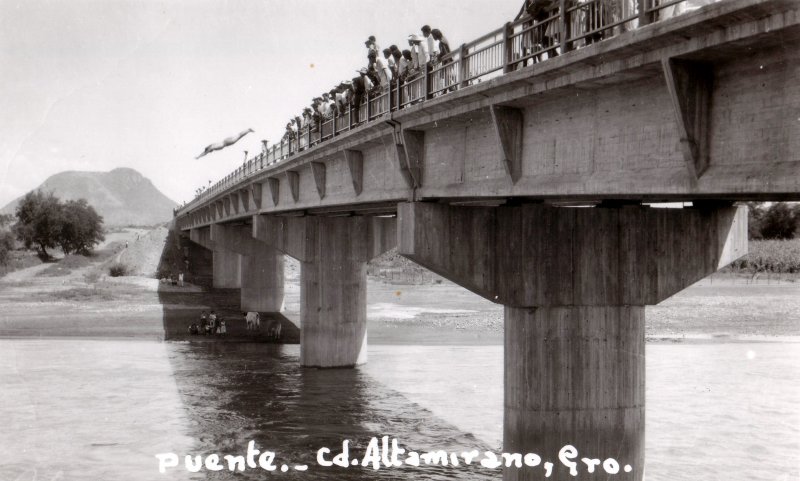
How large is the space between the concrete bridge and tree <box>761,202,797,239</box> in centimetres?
7578

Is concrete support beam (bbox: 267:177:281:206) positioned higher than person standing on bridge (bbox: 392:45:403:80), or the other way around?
person standing on bridge (bbox: 392:45:403:80)

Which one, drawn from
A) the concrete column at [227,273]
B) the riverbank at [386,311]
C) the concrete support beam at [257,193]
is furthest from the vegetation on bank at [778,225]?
the concrete support beam at [257,193]

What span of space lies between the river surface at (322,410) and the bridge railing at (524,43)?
324 inches

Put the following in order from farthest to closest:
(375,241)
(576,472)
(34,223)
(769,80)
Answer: (34,223) → (375,241) → (576,472) → (769,80)

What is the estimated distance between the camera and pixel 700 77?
376 inches

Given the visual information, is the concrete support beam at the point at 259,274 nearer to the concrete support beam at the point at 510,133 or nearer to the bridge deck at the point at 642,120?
the bridge deck at the point at 642,120

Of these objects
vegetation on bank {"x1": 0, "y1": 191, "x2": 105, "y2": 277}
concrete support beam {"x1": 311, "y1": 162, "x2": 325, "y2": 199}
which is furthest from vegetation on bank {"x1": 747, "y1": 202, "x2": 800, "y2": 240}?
vegetation on bank {"x1": 0, "y1": 191, "x2": 105, "y2": 277}

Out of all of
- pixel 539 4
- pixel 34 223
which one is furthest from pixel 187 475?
pixel 34 223

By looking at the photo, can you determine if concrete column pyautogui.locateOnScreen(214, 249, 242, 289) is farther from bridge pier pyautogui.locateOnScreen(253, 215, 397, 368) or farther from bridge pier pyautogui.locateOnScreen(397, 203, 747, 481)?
bridge pier pyautogui.locateOnScreen(397, 203, 747, 481)

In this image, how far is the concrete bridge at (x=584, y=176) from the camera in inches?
354

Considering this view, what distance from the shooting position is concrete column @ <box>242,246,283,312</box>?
58219 mm

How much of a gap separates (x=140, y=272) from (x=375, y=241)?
55600 mm

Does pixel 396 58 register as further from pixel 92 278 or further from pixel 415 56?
pixel 92 278

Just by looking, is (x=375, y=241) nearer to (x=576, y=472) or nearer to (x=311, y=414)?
(x=311, y=414)
